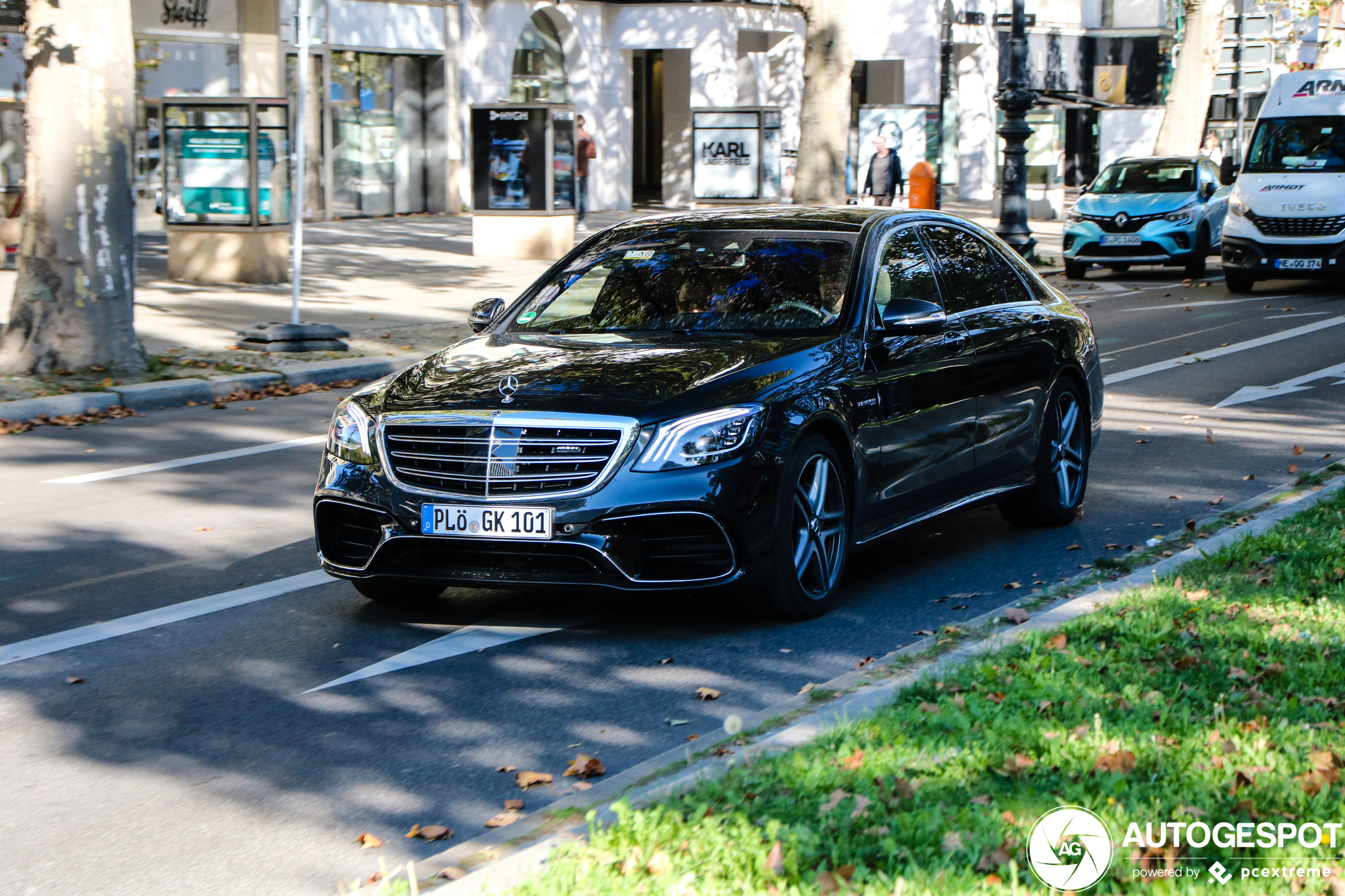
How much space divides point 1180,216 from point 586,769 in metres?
21.7

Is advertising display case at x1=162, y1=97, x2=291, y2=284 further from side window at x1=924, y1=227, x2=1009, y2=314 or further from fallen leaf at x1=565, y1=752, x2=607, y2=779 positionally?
fallen leaf at x1=565, y1=752, x2=607, y2=779

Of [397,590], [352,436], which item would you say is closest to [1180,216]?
[397,590]

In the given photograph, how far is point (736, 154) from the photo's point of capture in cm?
2961

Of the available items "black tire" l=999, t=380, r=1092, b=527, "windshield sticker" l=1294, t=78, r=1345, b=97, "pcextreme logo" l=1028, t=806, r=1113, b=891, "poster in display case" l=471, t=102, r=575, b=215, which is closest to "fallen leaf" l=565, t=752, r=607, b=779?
"pcextreme logo" l=1028, t=806, r=1113, b=891

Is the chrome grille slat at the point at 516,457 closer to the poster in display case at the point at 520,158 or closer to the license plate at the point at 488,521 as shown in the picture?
the license plate at the point at 488,521

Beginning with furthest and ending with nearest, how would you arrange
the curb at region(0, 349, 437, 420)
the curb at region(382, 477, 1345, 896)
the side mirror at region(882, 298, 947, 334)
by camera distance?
1. the curb at region(0, 349, 437, 420)
2. the side mirror at region(882, 298, 947, 334)
3. the curb at region(382, 477, 1345, 896)

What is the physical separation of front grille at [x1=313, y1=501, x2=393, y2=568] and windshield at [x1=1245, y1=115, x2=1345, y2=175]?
1884cm

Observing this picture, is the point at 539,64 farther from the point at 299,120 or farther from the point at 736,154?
the point at 299,120

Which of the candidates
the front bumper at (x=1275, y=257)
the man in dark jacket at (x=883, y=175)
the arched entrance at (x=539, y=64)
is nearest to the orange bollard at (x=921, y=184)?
the man in dark jacket at (x=883, y=175)

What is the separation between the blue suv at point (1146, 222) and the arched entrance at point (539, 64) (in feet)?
52.8

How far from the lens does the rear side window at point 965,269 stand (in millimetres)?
7918

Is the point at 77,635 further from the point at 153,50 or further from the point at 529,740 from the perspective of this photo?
the point at 153,50

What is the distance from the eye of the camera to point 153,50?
30.3 metres

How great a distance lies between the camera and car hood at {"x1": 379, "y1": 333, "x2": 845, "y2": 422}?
619 centimetres
